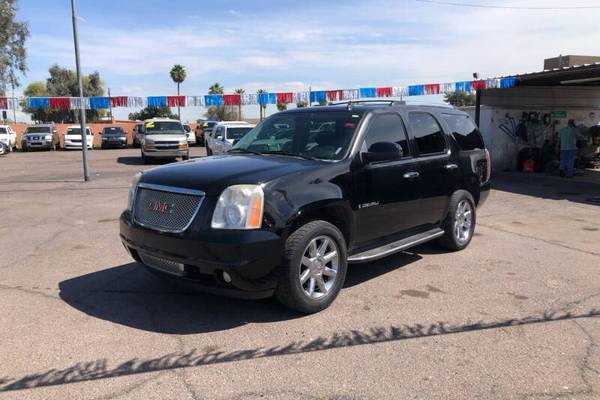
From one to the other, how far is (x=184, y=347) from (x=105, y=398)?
0.82m

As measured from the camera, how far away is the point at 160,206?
443 cm

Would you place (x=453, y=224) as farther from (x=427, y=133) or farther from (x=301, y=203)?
(x=301, y=203)

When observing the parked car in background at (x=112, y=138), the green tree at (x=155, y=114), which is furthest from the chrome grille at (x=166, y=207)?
the green tree at (x=155, y=114)

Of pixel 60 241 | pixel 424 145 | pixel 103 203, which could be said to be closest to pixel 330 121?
pixel 424 145

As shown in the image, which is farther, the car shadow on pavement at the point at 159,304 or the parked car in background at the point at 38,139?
the parked car in background at the point at 38,139

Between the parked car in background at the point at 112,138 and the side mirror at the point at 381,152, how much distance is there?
31.3 meters

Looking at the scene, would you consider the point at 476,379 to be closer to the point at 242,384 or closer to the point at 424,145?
the point at 242,384

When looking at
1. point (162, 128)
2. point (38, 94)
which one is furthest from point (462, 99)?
point (38, 94)

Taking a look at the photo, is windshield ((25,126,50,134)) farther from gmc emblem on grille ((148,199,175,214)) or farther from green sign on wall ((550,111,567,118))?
gmc emblem on grille ((148,199,175,214))

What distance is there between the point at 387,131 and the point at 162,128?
17893mm

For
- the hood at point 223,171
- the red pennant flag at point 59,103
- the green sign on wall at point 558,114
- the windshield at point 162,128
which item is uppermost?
the red pennant flag at point 59,103

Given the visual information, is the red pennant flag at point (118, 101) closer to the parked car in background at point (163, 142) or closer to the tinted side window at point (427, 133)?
the parked car in background at point (163, 142)

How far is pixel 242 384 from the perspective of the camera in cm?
334

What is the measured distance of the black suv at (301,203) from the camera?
408cm
